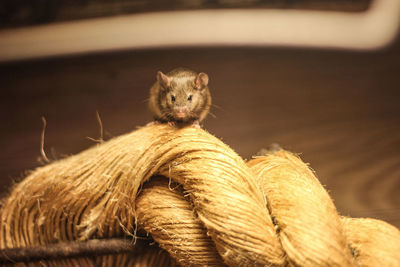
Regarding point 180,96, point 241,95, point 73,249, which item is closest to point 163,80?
point 180,96

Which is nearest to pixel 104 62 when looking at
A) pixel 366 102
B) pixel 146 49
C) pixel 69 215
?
pixel 146 49

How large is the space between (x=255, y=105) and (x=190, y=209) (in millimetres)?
302

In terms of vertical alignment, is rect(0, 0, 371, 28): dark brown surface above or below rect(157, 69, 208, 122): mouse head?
above

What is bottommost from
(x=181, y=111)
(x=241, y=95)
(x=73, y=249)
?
(x=73, y=249)

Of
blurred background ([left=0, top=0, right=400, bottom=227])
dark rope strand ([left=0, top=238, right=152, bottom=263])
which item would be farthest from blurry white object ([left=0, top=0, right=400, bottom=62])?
dark rope strand ([left=0, top=238, right=152, bottom=263])

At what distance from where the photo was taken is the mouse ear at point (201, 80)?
28.7 inches

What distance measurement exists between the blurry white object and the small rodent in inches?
2.9

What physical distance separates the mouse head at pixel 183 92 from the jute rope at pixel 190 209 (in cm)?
5

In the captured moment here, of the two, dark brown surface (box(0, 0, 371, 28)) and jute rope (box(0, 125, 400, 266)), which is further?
dark brown surface (box(0, 0, 371, 28))

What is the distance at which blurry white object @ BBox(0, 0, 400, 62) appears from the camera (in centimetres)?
72

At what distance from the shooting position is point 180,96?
2.42 ft

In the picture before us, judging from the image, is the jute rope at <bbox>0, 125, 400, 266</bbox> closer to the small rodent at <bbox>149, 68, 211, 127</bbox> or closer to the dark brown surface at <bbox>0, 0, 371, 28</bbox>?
the small rodent at <bbox>149, 68, 211, 127</bbox>

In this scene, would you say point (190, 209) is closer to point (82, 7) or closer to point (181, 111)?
point (181, 111)

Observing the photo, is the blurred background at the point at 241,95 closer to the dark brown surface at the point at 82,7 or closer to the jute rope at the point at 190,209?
the dark brown surface at the point at 82,7
